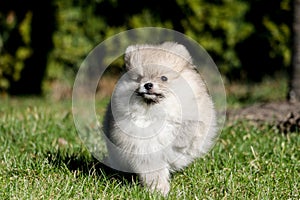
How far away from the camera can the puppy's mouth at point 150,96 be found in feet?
11.4

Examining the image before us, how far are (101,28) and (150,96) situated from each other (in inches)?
194

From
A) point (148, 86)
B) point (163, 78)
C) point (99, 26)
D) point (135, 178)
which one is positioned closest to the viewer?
point (148, 86)

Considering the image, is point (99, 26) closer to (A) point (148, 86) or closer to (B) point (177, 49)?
(B) point (177, 49)

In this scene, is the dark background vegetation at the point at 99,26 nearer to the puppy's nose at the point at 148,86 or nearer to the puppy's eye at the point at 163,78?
the puppy's eye at the point at 163,78

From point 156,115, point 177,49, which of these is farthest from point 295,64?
point 156,115

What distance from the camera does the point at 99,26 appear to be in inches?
324

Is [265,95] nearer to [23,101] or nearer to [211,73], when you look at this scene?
[211,73]

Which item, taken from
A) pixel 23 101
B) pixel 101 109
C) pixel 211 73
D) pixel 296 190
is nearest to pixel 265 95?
pixel 211 73

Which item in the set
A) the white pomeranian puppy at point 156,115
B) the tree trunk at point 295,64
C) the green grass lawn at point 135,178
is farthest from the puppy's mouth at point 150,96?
the tree trunk at point 295,64

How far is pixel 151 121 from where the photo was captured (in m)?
3.55

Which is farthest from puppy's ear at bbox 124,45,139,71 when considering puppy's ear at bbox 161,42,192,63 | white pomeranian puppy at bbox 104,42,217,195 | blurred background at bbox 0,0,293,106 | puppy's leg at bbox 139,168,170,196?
blurred background at bbox 0,0,293,106

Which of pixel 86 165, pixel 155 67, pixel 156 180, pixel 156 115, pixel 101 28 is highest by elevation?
pixel 101 28

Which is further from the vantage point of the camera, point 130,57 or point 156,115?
point 130,57

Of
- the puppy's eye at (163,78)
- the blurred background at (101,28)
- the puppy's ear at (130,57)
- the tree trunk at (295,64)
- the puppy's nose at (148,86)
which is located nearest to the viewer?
the puppy's nose at (148,86)
